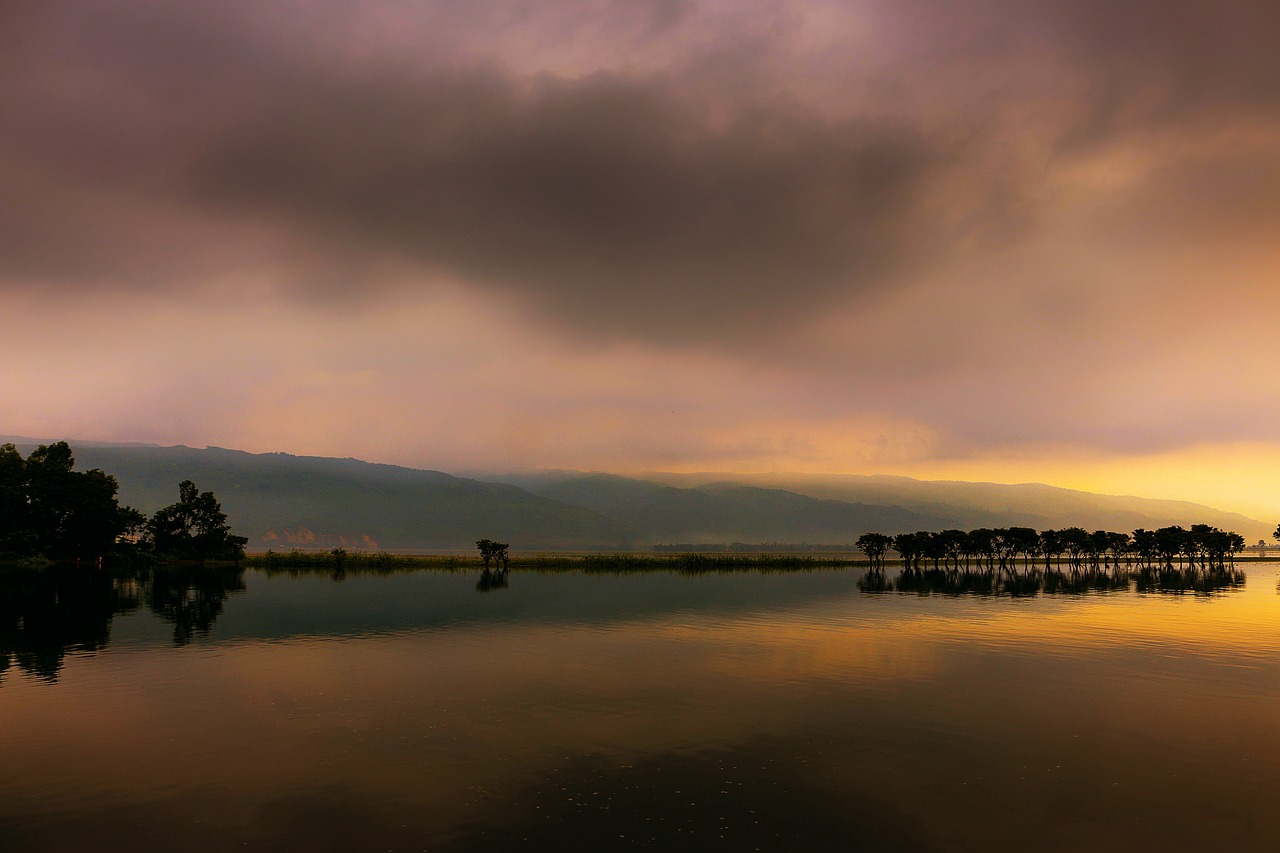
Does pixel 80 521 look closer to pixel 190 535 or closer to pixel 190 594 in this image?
pixel 190 535

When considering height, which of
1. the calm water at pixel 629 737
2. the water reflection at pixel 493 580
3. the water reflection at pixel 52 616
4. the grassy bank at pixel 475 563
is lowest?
the grassy bank at pixel 475 563

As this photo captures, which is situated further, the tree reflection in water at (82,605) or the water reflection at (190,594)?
the water reflection at (190,594)

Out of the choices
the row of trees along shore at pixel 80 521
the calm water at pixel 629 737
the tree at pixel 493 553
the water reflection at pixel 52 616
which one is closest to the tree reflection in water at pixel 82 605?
the water reflection at pixel 52 616

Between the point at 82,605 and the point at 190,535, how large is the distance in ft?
380

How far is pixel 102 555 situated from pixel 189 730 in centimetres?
16323

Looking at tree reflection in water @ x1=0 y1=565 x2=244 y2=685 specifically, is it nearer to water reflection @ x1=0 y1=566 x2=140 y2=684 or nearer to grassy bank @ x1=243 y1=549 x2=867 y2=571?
water reflection @ x1=0 y1=566 x2=140 y2=684

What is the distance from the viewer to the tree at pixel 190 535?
171375 millimetres

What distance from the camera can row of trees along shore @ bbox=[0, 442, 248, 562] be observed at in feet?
477

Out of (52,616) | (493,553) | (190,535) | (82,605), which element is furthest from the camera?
(190,535)

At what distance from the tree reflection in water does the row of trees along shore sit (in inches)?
461

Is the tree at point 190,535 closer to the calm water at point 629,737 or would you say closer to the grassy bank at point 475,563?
the grassy bank at point 475,563

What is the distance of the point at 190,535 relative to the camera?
589 feet

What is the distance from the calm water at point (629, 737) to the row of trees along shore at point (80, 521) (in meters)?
111

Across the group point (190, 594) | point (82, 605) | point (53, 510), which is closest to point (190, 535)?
point (53, 510)
